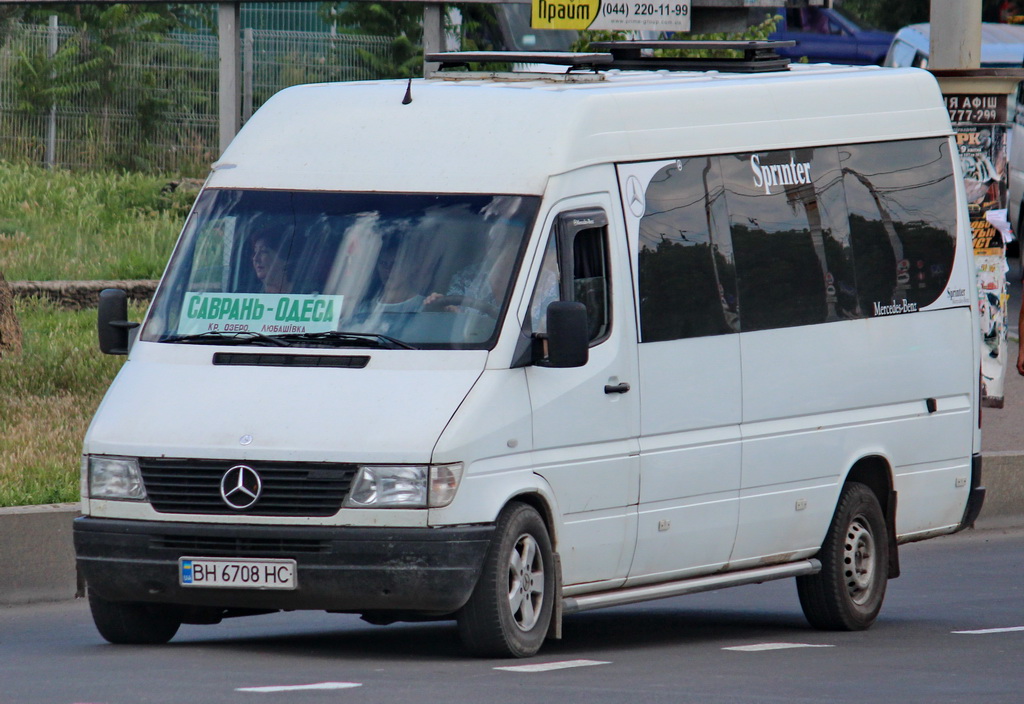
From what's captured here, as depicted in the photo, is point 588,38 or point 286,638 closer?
point 286,638

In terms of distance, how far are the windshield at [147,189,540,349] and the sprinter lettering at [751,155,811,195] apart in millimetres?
1743

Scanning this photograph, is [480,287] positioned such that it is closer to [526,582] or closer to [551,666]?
[526,582]

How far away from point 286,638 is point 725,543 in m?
2.08

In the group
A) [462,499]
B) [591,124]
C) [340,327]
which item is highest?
[591,124]

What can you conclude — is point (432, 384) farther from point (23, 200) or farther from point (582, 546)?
point (23, 200)

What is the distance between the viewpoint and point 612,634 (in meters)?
10.9

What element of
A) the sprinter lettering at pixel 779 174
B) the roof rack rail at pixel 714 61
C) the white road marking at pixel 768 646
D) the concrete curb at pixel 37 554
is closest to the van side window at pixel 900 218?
the sprinter lettering at pixel 779 174

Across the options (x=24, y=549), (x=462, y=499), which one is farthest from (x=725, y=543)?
(x=24, y=549)

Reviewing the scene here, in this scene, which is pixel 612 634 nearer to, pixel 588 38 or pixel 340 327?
pixel 340 327

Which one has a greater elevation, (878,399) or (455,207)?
(455,207)

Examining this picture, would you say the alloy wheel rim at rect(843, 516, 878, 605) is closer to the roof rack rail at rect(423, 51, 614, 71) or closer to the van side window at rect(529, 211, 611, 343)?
the van side window at rect(529, 211, 611, 343)

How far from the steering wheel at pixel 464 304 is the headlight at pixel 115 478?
1.38 meters

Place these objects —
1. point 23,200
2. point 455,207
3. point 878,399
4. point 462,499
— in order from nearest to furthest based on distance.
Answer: point 462,499 < point 455,207 < point 878,399 < point 23,200

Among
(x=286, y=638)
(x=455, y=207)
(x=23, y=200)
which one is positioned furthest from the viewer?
(x=23, y=200)
